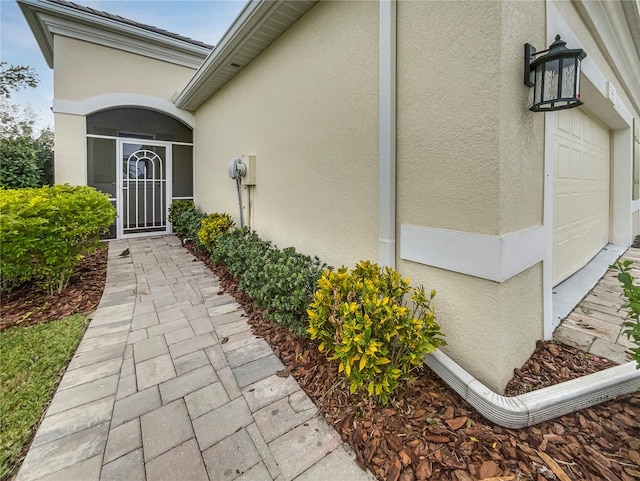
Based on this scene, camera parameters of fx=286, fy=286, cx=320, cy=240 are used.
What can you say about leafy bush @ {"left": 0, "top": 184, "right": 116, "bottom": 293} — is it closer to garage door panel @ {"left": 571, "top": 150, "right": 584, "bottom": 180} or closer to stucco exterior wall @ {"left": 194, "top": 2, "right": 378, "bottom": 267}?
stucco exterior wall @ {"left": 194, "top": 2, "right": 378, "bottom": 267}

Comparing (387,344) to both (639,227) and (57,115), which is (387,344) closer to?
(57,115)

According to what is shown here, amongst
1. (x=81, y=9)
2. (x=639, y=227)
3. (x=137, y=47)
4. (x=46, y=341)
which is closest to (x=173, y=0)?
(x=137, y=47)

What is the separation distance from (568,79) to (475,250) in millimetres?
1205

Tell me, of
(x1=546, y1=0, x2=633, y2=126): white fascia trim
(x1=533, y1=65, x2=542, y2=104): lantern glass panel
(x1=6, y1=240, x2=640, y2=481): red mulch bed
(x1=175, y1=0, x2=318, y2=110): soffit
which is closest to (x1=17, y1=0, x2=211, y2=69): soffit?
(x1=175, y1=0, x2=318, y2=110): soffit

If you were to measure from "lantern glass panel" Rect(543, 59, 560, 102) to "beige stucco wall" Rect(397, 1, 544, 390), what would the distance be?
0.36 ft

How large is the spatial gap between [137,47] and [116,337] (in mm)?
7883

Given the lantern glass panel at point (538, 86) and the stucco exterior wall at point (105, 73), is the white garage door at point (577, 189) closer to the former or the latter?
the lantern glass panel at point (538, 86)

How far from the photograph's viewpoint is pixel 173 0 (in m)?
7.09

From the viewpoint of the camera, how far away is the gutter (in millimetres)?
1659

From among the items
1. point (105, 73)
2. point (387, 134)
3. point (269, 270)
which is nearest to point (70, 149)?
point (105, 73)

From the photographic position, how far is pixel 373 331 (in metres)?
1.83

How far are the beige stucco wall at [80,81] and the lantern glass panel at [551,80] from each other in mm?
8735

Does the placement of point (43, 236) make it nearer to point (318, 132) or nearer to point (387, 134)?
point (318, 132)

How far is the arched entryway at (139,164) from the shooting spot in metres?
7.18
